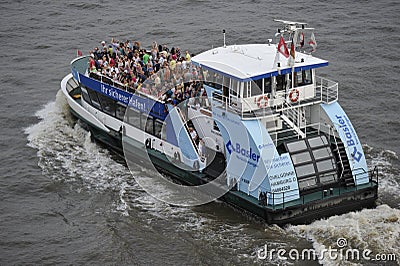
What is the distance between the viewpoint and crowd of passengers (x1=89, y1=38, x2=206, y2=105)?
2678cm

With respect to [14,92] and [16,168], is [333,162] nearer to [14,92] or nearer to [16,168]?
[16,168]

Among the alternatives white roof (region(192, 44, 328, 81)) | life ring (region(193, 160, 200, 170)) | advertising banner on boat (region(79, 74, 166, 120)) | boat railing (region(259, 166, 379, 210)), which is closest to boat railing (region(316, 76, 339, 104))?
white roof (region(192, 44, 328, 81))

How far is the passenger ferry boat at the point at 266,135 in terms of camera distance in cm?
2347

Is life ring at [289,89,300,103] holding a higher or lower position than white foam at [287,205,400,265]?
higher

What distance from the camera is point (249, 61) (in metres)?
24.9

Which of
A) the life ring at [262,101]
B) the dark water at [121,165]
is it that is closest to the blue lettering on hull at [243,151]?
the life ring at [262,101]

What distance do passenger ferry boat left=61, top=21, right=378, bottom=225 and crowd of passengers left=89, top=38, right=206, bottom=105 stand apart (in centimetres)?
7

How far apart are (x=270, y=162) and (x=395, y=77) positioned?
1323 cm

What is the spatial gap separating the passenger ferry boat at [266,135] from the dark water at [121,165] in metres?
0.74

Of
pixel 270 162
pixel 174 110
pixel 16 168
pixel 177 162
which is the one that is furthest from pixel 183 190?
pixel 16 168

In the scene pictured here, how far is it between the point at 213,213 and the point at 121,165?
488 centimetres

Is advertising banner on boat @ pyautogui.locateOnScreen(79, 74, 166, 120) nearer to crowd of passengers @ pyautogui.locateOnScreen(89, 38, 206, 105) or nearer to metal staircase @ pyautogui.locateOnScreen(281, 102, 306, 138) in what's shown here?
crowd of passengers @ pyautogui.locateOnScreen(89, 38, 206, 105)

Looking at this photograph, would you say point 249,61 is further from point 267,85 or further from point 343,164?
point 343,164

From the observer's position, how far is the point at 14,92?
35.4 m
